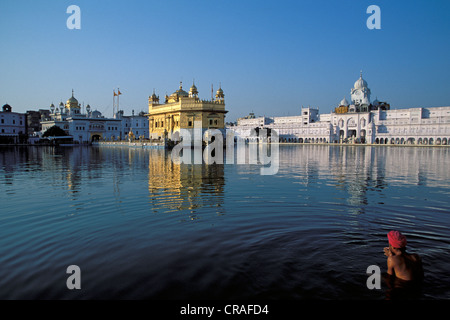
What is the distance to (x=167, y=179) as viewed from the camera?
49.6ft

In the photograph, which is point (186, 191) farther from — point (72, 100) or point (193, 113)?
point (72, 100)

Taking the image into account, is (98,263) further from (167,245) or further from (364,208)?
(364,208)

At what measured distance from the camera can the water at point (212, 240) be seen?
458 cm

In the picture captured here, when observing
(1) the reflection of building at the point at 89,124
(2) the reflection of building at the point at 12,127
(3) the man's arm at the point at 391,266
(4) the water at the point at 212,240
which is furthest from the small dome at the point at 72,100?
(3) the man's arm at the point at 391,266

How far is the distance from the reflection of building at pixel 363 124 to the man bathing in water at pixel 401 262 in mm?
78393

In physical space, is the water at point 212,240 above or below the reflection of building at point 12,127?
below

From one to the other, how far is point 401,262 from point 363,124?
8992 cm

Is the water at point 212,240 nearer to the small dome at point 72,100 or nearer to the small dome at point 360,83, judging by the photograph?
the small dome at point 72,100

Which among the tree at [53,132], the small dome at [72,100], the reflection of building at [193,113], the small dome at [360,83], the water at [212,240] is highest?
the small dome at [360,83]

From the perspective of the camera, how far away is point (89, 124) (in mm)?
84875

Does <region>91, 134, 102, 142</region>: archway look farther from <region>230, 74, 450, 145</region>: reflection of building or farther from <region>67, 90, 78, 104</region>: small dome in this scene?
<region>230, 74, 450, 145</region>: reflection of building

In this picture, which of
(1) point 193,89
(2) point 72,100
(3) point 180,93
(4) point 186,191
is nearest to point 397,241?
(4) point 186,191
